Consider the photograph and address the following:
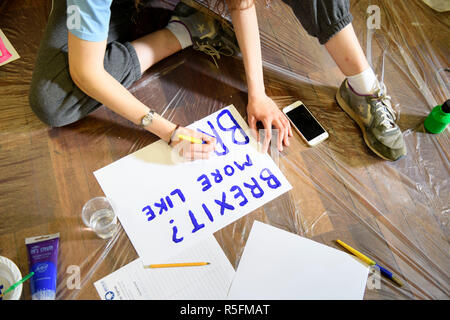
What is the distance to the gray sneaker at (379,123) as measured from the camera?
88 centimetres

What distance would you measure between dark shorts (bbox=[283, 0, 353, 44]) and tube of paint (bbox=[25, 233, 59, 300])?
0.80 metres

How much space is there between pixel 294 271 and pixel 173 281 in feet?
0.92

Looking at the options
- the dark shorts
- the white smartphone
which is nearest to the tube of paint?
the white smartphone

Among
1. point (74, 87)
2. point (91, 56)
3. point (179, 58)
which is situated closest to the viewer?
point (91, 56)

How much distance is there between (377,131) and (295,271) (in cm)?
43

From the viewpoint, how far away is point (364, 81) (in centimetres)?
88

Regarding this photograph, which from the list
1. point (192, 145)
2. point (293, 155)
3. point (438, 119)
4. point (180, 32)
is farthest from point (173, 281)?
point (438, 119)

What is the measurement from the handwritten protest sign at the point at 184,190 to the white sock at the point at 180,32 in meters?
0.30

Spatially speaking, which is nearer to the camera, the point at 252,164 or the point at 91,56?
the point at 91,56

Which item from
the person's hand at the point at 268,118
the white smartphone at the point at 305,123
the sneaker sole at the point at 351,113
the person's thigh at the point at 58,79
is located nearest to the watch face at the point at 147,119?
the person's thigh at the point at 58,79

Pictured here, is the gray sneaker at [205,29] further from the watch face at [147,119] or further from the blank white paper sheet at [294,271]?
the blank white paper sheet at [294,271]
